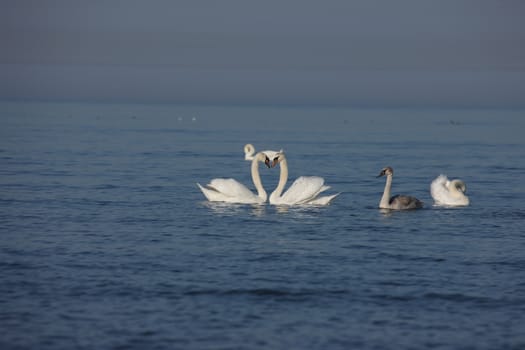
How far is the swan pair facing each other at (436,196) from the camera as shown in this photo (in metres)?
21.5

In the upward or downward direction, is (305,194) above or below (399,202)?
above

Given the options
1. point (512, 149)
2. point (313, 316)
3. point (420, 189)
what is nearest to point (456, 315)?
point (313, 316)

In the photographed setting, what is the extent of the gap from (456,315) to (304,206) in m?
11.1

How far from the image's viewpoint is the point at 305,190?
21812mm

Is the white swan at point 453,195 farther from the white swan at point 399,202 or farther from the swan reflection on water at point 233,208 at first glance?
the swan reflection on water at point 233,208

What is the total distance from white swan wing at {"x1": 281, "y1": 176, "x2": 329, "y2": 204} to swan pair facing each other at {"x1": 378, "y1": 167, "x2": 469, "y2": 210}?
164cm

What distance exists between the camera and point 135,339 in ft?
33.0

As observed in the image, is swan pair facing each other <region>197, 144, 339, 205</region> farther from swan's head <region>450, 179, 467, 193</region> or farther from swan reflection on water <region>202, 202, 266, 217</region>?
swan's head <region>450, 179, 467, 193</region>

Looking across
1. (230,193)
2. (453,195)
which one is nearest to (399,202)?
(453,195)

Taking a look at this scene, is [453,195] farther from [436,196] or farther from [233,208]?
[233,208]

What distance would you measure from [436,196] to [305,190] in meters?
3.79

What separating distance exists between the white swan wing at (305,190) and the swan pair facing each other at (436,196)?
164cm

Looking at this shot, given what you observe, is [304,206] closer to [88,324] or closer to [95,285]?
[95,285]

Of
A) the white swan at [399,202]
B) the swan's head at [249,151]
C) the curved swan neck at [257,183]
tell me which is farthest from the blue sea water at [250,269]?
the swan's head at [249,151]
